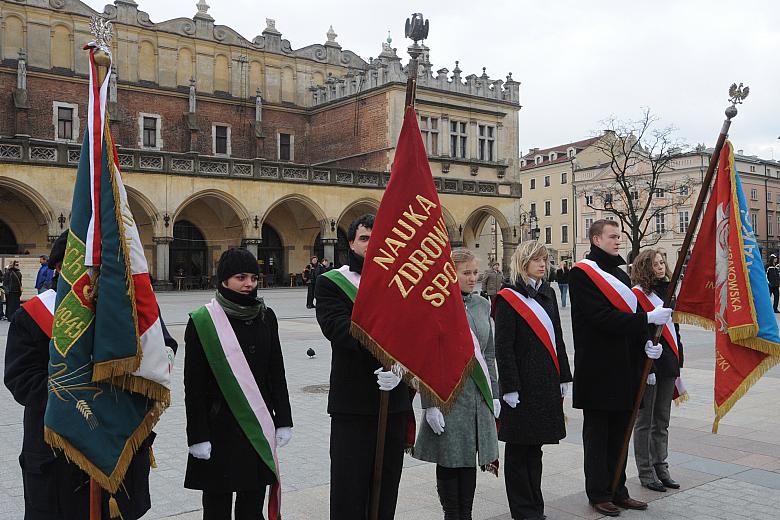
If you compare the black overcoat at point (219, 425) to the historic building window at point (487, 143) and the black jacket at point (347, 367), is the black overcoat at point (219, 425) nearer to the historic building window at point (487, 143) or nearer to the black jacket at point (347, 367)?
the black jacket at point (347, 367)

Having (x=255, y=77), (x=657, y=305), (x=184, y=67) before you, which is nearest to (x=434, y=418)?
(x=657, y=305)

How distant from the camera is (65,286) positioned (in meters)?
3.48

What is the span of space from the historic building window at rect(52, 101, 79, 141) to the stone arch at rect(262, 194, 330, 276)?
1054 cm

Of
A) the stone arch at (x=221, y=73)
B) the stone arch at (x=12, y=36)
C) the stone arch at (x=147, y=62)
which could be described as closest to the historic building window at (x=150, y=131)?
the stone arch at (x=147, y=62)

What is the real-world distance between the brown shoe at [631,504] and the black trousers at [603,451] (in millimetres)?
30

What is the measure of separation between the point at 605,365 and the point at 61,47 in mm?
38281

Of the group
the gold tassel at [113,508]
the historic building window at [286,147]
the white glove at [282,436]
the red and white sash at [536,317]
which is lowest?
the gold tassel at [113,508]

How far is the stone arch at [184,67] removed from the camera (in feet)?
134

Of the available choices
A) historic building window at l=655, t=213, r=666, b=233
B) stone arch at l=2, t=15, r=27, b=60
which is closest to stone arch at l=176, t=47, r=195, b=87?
stone arch at l=2, t=15, r=27, b=60

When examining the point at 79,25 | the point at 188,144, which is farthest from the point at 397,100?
the point at 79,25

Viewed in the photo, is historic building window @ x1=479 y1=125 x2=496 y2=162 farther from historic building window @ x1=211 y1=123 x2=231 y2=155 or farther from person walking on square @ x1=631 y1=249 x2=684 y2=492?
person walking on square @ x1=631 y1=249 x2=684 y2=492

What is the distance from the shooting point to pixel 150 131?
3994 cm

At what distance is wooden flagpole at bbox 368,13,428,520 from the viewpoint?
3.73 meters

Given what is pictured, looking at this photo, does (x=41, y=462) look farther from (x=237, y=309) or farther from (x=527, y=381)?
(x=527, y=381)
